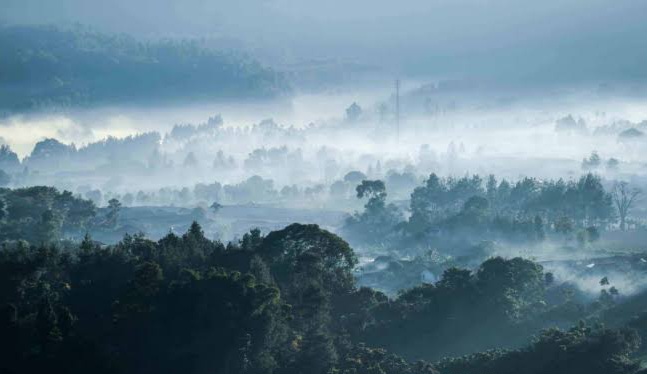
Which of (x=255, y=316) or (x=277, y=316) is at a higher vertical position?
(x=255, y=316)

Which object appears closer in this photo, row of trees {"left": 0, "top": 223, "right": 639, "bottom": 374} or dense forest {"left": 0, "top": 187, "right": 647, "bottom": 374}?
row of trees {"left": 0, "top": 223, "right": 639, "bottom": 374}

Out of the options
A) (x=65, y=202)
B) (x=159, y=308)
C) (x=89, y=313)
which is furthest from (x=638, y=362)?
Answer: (x=65, y=202)

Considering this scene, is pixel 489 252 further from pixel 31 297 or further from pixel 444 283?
pixel 31 297

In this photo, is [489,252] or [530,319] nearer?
[530,319]

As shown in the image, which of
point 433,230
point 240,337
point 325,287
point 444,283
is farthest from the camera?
point 433,230

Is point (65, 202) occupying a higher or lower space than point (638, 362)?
higher

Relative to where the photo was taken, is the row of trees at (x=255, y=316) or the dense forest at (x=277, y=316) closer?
the row of trees at (x=255, y=316)

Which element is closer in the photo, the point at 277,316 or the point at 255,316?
the point at 255,316

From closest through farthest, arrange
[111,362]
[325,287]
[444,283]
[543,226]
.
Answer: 1. [111,362]
2. [325,287]
3. [444,283]
4. [543,226]
